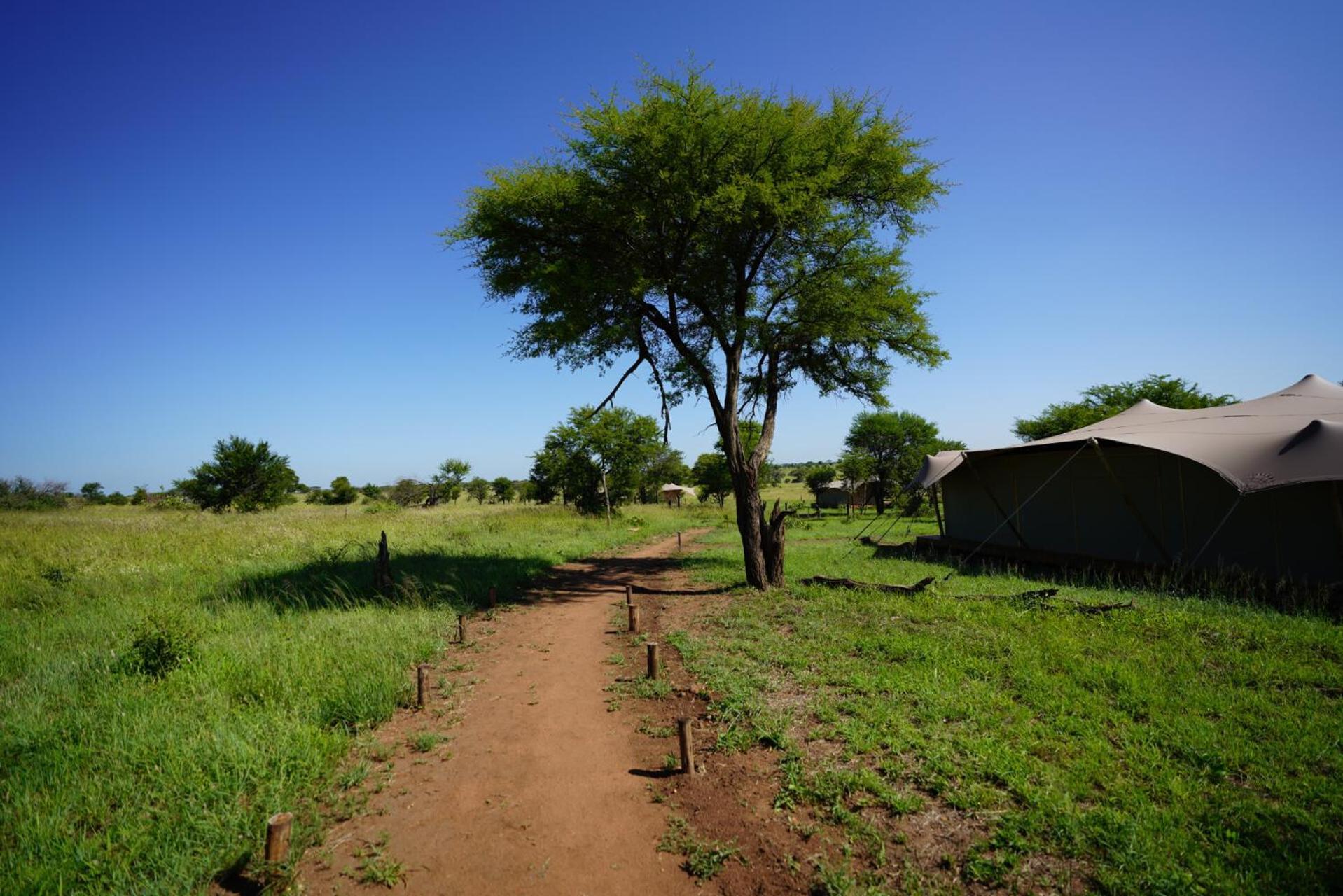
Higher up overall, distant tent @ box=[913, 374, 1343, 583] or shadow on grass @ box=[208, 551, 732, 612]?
distant tent @ box=[913, 374, 1343, 583]

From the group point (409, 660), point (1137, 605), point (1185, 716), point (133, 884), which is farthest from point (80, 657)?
point (1137, 605)

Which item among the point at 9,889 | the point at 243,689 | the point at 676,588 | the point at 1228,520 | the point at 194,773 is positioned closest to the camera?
the point at 9,889

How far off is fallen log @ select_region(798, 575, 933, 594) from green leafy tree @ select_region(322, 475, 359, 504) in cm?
6816

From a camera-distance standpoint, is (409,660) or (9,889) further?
(409,660)

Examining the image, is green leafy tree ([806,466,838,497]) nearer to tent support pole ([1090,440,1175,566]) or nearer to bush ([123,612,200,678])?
tent support pole ([1090,440,1175,566])

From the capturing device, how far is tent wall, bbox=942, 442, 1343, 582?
10.9 m

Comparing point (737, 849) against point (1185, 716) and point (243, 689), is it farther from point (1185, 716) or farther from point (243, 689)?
point (243, 689)

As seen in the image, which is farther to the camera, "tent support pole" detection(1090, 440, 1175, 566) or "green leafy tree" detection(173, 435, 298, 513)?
"green leafy tree" detection(173, 435, 298, 513)

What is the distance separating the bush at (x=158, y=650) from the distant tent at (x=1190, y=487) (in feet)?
54.1

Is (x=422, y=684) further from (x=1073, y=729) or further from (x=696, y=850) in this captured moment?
(x=1073, y=729)

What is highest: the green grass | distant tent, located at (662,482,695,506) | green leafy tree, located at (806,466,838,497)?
green leafy tree, located at (806,466,838,497)

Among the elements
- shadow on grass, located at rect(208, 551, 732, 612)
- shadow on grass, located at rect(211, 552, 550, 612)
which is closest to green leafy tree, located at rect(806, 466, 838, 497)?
shadow on grass, located at rect(208, 551, 732, 612)

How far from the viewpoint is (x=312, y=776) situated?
509cm

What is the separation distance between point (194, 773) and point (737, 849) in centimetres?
483
